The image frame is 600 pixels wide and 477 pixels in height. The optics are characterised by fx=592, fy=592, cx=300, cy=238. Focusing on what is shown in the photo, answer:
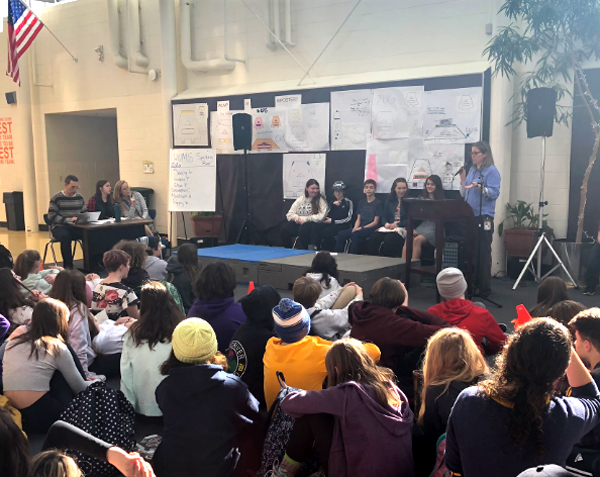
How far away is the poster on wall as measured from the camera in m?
11.4

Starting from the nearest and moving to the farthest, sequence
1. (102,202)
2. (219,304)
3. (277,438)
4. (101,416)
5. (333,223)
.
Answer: (277,438), (101,416), (219,304), (333,223), (102,202)

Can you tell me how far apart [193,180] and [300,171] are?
164 centimetres

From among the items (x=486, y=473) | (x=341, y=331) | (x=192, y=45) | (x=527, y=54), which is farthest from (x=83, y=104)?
(x=486, y=473)

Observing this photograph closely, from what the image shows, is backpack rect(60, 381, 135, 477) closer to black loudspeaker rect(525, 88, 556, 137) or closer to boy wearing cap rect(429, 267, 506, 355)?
boy wearing cap rect(429, 267, 506, 355)

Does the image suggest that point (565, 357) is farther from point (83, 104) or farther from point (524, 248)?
point (83, 104)

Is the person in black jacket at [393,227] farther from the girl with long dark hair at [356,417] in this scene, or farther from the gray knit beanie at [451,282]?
the girl with long dark hair at [356,417]

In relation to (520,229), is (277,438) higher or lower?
lower

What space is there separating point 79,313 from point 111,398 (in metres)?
0.99

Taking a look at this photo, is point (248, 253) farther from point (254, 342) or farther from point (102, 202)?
point (254, 342)

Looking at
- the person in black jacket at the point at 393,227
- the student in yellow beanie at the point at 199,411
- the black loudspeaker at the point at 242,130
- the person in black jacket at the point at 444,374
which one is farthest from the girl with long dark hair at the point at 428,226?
the student in yellow beanie at the point at 199,411

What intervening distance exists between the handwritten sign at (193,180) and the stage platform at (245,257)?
1.57 meters

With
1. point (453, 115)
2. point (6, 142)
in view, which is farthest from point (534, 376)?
point (6, 142)

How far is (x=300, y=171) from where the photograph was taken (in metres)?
7.64

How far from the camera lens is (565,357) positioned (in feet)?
5.01
